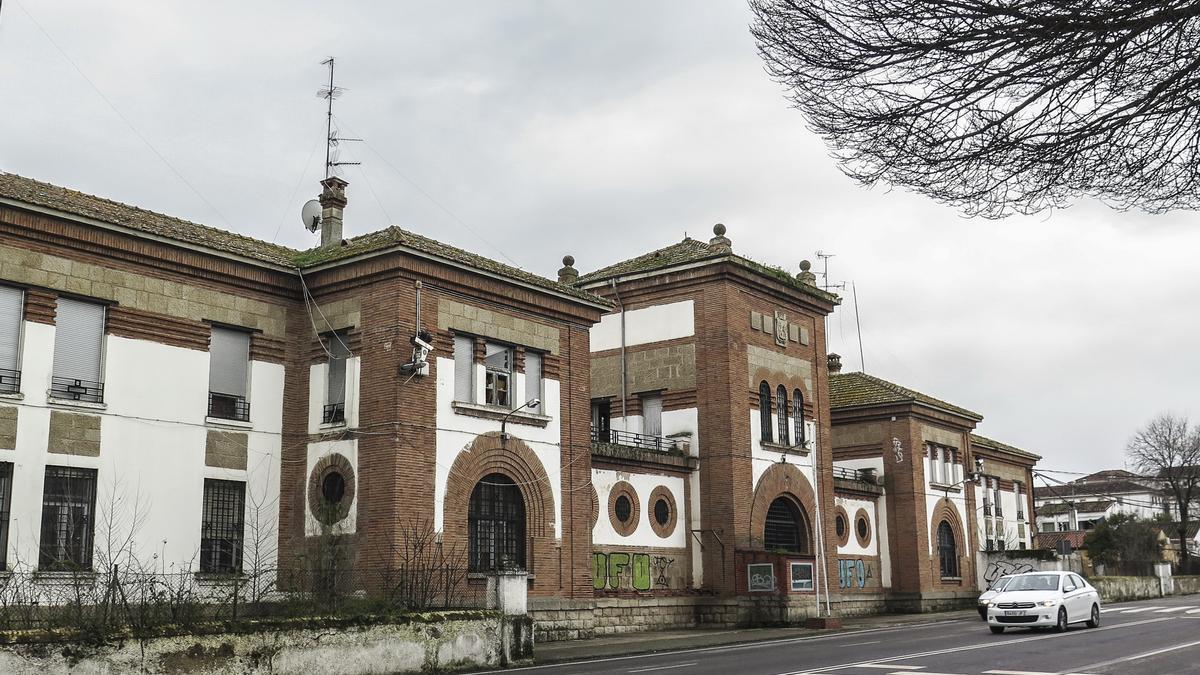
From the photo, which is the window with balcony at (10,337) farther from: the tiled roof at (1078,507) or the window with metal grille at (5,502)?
the tiled roof at (1078,507)

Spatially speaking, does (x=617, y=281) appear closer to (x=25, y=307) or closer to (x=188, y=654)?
(x=25, y=307)

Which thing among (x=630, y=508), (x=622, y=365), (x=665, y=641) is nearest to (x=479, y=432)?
(x=665, y=641)

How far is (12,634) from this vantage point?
1482 centimetres

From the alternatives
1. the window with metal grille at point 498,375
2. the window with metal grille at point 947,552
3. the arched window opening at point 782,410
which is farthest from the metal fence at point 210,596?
the window with metal grille at point 947,552

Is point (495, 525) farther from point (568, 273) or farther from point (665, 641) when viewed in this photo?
point (568, 273)

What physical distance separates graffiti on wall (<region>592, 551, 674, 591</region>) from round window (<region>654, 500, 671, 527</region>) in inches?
40.9

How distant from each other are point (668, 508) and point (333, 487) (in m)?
11.1

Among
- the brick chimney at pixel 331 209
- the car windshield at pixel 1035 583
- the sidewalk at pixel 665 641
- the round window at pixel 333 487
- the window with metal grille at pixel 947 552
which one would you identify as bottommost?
the sidewalk at pixel 665 641

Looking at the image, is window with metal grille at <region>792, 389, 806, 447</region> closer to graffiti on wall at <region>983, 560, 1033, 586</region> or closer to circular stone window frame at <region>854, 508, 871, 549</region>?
circular stone window frame at <region>854, 508, 871, 549</region>

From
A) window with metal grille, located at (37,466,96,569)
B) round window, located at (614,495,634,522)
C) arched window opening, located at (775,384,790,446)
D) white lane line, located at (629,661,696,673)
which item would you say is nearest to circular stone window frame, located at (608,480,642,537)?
round window, located at (614,495,634,522)

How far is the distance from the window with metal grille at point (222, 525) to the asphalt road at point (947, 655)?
7845mm

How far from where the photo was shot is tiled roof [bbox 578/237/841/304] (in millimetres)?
34531

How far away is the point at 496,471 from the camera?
27172 millimetres

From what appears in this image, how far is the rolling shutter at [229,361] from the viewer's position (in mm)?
24984
